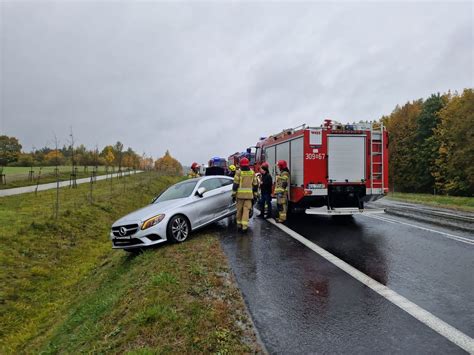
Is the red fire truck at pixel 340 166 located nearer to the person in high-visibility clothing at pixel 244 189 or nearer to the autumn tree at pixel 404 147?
the person in high-visibility clothing at pixel 244 189

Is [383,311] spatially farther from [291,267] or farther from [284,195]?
[284,195]

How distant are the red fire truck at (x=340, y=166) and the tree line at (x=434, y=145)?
31.3 metres

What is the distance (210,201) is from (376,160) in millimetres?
5006

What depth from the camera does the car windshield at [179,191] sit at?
8.85 m

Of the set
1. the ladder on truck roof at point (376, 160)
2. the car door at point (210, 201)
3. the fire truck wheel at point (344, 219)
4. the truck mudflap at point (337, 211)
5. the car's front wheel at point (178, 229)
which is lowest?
the fire truck wheel at point (344, 219)

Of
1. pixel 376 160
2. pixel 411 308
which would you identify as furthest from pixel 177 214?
pixel 376 160

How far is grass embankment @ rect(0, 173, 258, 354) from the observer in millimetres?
3582

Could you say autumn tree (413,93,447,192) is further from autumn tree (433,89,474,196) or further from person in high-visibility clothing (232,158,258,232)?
person in high-visibility clothing (232,158,258,232)

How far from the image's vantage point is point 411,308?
4016 millimetres

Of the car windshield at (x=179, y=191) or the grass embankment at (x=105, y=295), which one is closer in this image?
the grass embankment at (x=105, y=295)

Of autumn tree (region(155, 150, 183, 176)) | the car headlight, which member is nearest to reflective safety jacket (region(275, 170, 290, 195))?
the car headlight

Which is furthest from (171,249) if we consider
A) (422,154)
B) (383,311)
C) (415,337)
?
(422,154)

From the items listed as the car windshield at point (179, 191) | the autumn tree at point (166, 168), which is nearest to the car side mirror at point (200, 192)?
the car windshield at point (179, 191)

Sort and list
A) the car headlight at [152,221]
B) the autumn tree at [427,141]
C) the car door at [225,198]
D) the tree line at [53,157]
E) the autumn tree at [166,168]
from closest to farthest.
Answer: the car headlight at [152,221] → the car door at [225,198] → the tree line at [53,157] → the autumn tree at [427,141] → the autumn tree at [166,168]
